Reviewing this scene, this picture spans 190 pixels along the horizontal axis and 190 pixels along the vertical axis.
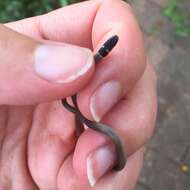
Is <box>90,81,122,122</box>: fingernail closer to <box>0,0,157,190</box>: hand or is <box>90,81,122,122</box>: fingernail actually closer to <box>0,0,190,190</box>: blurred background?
<box>0,0,157,190</box>: hand

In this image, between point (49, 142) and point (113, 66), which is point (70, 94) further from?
point (49, 142)

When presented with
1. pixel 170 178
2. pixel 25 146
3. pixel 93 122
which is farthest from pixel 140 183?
pixel 93 122

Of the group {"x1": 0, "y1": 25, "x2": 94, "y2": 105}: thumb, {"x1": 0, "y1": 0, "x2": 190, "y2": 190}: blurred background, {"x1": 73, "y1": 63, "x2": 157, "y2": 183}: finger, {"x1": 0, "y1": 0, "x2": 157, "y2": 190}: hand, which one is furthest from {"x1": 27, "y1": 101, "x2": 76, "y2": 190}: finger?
{"x1": 0, "y1": 0, "x2": 190, "y2": 190}: blurred background

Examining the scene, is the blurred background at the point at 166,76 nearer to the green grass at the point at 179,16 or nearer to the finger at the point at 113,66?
the green grass at the point at 179,16

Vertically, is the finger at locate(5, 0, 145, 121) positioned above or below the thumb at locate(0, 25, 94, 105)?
below

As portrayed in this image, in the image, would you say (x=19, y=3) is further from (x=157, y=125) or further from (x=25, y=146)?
(x=25, y=146)

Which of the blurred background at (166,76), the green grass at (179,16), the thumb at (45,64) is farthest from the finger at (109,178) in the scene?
the green grass at (179,16)
